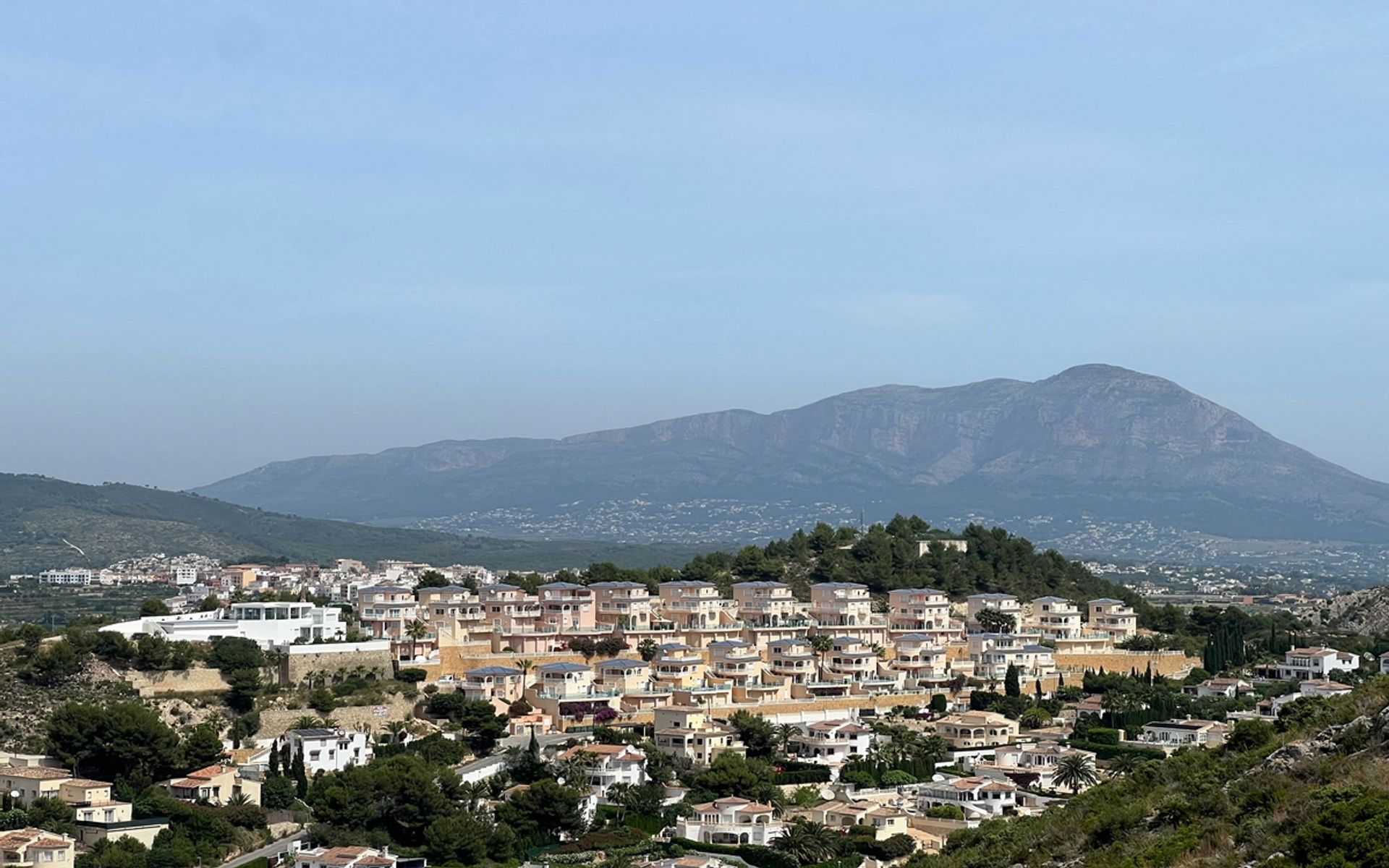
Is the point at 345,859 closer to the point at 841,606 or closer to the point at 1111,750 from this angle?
the point at 1111,750

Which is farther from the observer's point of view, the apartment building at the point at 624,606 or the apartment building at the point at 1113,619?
the apartment building at the point at 1113,619

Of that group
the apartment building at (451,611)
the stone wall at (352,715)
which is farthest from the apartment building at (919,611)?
the stone wall at (352,715)

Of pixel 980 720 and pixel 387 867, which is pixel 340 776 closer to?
pixel 387 867

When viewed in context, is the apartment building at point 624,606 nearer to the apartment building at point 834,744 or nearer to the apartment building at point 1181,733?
the apartment building at point 834,744

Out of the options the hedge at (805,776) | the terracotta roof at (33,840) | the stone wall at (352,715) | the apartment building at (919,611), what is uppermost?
the apartment building at (919,611)

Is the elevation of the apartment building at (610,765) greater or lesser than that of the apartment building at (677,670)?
lesser

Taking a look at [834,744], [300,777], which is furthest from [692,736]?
[300,777]

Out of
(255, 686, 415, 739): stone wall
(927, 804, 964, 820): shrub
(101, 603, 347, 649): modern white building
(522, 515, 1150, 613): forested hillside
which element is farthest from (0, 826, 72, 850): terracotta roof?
(522, 515, 1150, 613): forested hillside
